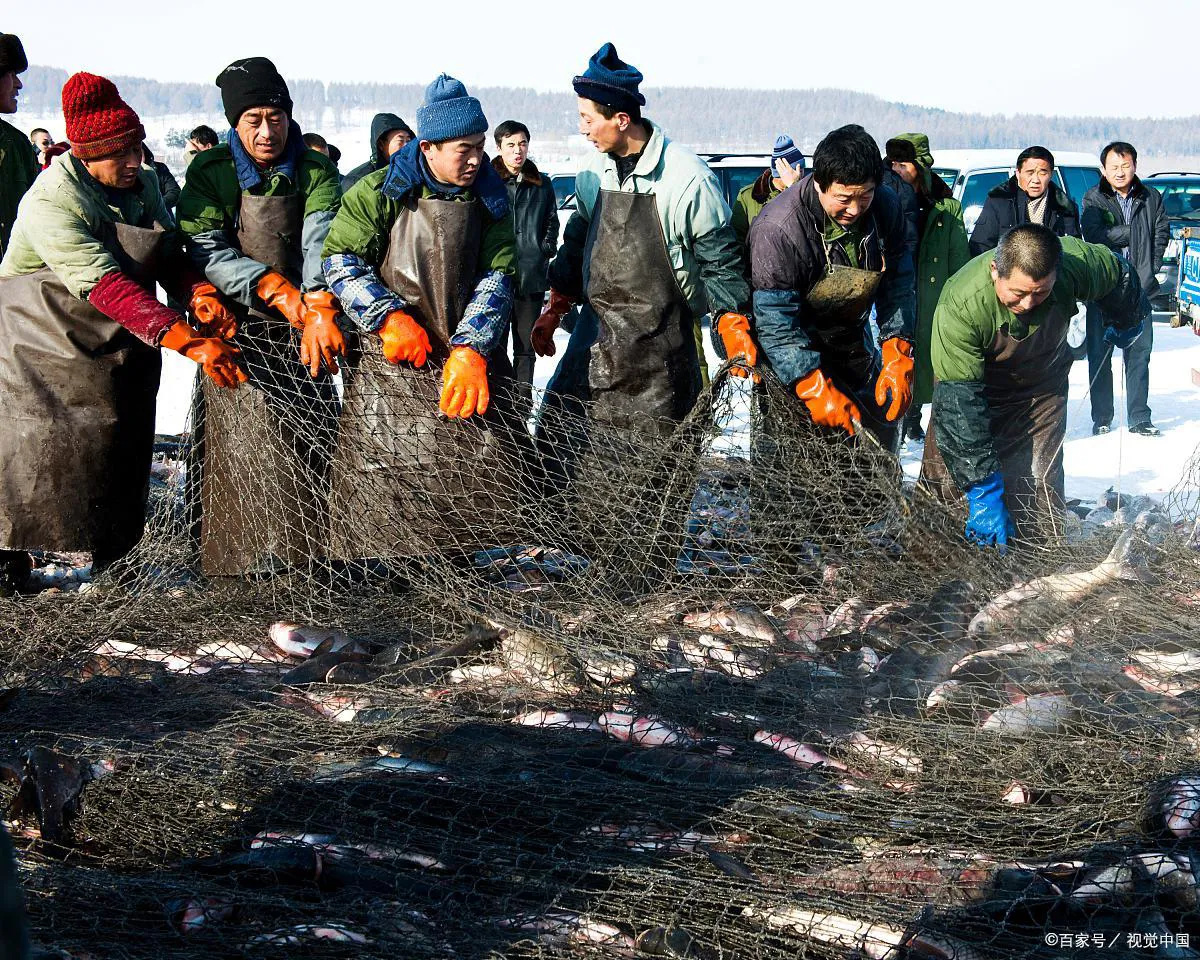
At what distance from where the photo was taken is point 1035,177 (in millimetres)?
8164

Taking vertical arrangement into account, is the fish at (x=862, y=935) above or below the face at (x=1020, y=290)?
below

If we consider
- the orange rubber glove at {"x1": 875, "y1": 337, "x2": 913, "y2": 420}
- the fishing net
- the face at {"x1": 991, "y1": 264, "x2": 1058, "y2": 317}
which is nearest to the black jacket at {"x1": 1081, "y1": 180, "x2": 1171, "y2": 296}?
the fishing net

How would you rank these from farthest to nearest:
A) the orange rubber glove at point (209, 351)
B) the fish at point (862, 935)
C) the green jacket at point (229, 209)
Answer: the green jacket at point (229, 209), the orange rubber glove at point (209, 351), the fish at point (862, 935)

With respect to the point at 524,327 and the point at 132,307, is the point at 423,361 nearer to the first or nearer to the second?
the point at 132,307

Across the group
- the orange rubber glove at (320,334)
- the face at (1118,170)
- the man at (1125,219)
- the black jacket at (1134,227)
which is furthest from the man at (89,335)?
the face at (1118,170)

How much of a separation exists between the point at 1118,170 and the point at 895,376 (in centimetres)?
561

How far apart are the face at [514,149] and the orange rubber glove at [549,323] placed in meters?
2.70

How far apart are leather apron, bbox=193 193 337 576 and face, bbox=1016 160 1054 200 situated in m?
5.21

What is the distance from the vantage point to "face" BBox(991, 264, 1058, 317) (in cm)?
496

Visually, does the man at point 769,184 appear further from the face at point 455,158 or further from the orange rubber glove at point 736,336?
the face at point 455,158

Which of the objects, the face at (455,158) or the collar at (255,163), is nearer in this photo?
the face at (455,158)

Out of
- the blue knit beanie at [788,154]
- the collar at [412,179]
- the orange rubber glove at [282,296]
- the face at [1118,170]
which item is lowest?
the orange rubber glove at [282,296]

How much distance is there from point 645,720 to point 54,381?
294 centimetres

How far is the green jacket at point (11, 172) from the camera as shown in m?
6.52
